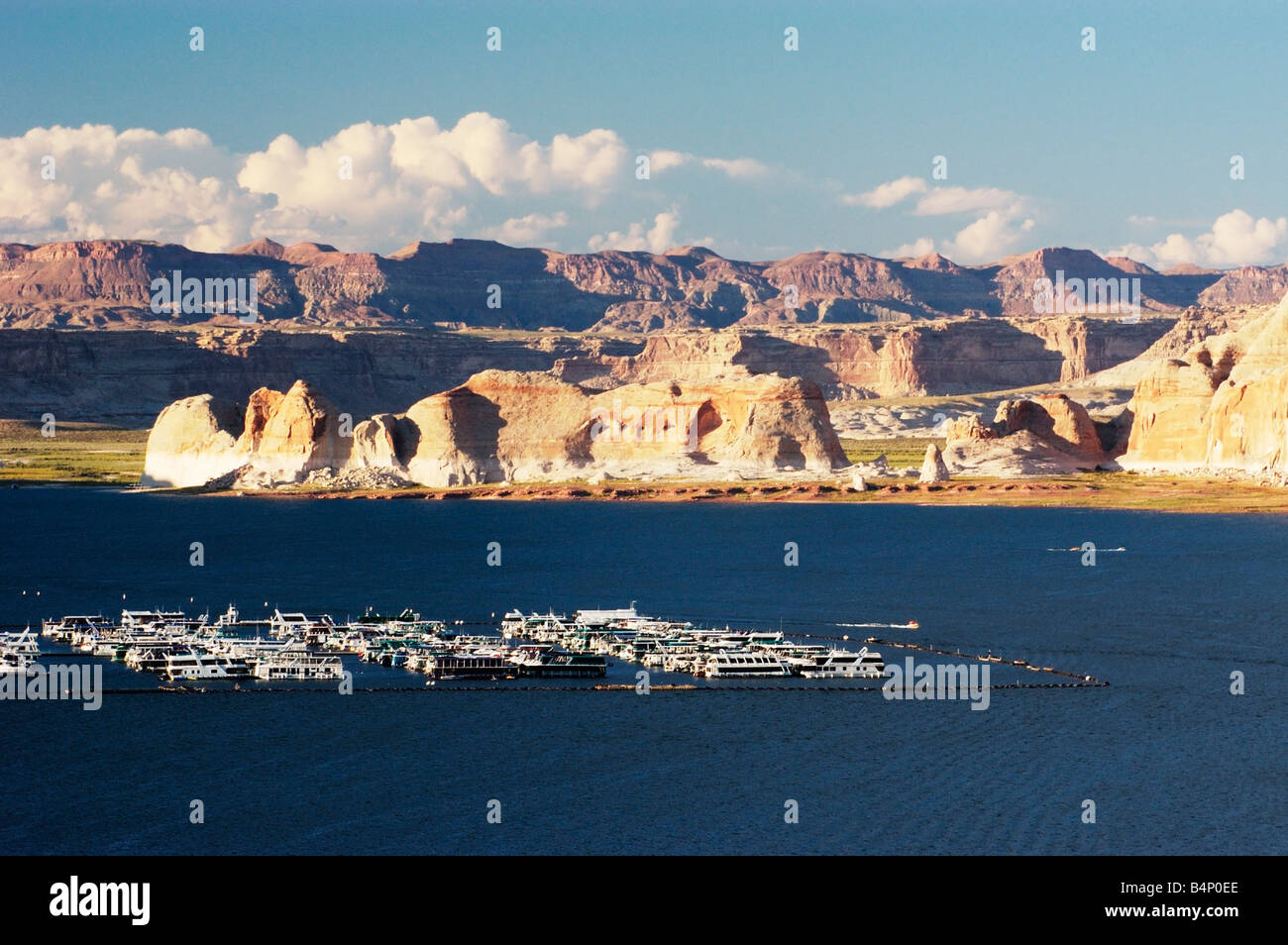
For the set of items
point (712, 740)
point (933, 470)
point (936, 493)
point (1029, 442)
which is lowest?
point (712, 740)

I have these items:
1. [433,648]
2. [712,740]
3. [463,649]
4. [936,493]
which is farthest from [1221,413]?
[712,740]

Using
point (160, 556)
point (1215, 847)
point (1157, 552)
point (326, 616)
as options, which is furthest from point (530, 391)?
point (1215, 847)

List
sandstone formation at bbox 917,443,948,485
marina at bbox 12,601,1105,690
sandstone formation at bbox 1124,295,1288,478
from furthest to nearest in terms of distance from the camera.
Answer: sandstone formation at bbox 917,443,948,485 → sandstone formation at bbox 1124,295,1288,478 → marina at bbox 12,601,1105,690

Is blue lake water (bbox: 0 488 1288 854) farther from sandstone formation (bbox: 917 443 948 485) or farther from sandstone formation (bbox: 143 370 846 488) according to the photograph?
sandstone formation (bbox: 143 370 846 488)

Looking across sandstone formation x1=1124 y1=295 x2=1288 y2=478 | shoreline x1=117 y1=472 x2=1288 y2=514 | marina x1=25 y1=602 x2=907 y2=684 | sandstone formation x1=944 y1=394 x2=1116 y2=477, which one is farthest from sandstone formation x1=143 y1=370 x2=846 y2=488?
marina x1=25 y1=602 x2=907 y2=684

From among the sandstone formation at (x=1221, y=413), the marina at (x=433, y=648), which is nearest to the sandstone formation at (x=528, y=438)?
the sandstone formation at (x=1221, y=413)

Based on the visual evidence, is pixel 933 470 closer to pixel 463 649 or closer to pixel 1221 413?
pixel 1221 413
